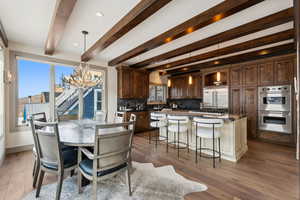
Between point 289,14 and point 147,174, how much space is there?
3378mm

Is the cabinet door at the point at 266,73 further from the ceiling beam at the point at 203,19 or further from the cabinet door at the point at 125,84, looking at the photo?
the cabinet door at the point at 125,84

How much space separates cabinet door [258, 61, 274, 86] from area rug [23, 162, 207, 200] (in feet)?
12.8

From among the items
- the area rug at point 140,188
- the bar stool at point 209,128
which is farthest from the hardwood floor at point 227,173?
the bar stool at point 209,128

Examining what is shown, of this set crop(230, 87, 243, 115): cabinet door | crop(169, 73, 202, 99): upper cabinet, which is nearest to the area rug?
crop(230, 87, 243, 115): cabinet door

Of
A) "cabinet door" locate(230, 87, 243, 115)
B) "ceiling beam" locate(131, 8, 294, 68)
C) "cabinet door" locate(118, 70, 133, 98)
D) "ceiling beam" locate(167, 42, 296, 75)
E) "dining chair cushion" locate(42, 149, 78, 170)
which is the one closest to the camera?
"dining chair cushion" locate(42, 149, 78, 170)

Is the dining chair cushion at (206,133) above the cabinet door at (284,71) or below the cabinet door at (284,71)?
below

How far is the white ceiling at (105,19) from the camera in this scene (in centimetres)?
205

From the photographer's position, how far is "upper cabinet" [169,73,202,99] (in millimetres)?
6109

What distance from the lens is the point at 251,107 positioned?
4.50 meters

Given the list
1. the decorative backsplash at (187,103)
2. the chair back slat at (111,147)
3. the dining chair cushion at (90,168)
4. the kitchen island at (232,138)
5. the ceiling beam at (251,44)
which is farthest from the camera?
the decorative backsplash at (187,103)

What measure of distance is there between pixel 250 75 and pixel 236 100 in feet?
2.98

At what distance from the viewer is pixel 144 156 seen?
3.19 meters

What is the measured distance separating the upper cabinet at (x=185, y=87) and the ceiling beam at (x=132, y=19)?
3961mm

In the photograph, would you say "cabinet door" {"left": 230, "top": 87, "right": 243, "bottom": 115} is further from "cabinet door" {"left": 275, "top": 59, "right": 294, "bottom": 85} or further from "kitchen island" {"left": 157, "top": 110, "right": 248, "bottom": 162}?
"kitchen island" {"left": 157, "top": 110, "right": 248, "bottom": 162}
